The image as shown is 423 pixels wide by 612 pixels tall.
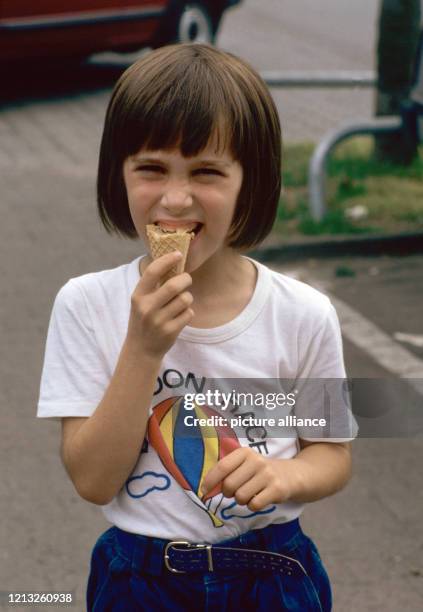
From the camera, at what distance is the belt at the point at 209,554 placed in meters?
1.91

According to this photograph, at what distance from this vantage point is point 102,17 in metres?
9.97

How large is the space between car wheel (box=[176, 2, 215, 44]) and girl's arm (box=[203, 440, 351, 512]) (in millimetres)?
9143

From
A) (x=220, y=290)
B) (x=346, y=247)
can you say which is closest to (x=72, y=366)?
(x=220, y=290)

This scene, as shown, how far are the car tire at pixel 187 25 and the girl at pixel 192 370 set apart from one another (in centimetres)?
886

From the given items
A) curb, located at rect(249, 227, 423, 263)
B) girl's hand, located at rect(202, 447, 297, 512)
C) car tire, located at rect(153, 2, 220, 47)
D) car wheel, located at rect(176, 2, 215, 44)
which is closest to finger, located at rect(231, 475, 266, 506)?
girl's hand, located at rect(202, 447, 297, 512)

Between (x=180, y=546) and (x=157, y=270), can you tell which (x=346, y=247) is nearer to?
(x=180, y=546)

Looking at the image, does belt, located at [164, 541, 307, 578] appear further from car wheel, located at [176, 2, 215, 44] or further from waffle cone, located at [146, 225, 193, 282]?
car wheel, located at [176, 2, 215, 44]

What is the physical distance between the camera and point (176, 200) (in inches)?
72.4

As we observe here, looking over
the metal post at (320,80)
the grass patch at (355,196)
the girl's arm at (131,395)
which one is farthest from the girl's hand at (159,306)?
the metal post at (320,80)

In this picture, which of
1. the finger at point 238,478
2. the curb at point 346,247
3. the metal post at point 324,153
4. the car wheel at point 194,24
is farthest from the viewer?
the car wheel at point 194,24

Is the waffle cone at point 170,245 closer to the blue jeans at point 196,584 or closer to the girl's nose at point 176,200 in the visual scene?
the girl's nose at point 176,200

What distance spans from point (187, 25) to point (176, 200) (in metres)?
9.41

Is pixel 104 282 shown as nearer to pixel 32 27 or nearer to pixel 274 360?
pixel 274 360

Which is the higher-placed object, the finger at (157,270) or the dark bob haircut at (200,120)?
the dark bob haircut at (200,120)
